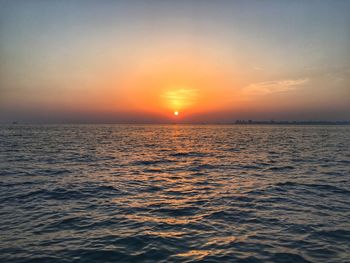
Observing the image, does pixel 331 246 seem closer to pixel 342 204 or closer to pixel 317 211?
pixel 317 211

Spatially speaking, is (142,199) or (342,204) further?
(142,199)

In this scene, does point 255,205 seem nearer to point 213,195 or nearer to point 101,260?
point 213,195

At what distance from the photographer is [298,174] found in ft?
77.8

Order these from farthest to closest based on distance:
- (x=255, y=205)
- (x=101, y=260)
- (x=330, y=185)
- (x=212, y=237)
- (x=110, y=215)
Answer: (x=330, y=185) → (x=255, y=205) → (x=110, y=215) → (x=212, y=237) → (x=101, y=260)

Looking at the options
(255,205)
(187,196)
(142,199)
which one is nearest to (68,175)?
(142,199)

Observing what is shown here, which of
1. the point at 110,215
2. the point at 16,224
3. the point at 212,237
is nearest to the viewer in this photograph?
the point at 212,237

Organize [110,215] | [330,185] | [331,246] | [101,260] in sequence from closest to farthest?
[101,260] → [331,246] → [110,215] → [330,185]

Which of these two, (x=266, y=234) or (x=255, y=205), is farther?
(x=255, y=205)

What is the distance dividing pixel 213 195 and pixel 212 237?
6380mm

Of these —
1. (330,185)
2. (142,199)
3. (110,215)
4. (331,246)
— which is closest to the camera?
(331,246)

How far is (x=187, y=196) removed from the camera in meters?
16.3

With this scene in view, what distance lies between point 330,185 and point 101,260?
670 inches

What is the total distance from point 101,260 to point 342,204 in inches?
501

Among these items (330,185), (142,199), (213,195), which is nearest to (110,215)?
(142,199)
